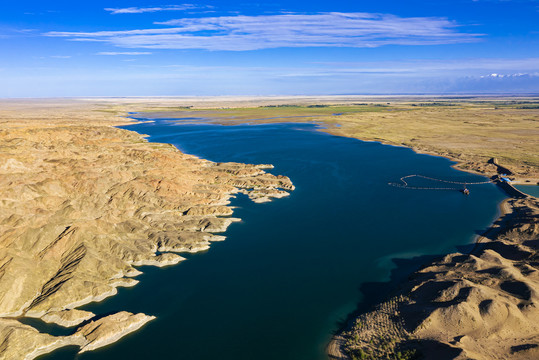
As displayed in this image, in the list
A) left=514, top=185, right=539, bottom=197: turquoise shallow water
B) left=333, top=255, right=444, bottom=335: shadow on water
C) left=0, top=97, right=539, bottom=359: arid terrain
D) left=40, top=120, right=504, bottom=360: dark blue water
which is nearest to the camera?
left=0, top=97, right=539, bottom=359: arid terrain

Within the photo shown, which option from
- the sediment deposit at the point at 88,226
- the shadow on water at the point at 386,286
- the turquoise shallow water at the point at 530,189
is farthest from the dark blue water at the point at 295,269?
the turquoise shallow water at the point at 530,189

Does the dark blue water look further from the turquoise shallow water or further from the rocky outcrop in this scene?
the turquoise shallow water

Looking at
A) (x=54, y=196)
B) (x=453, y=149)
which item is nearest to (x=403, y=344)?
(x=54, y=196)

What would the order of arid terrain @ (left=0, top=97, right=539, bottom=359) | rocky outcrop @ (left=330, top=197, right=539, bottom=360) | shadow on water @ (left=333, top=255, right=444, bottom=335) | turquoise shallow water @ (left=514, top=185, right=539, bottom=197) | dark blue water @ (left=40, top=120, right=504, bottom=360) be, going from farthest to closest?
1. turquoise shallow water @ (left=514, top=185, right=539, bottom=197)
2. shadow on water @ (left=333, top=255, right=444, bottom=335)
3. dark blue water @ (left=40, top=120, right=504, bottom=360)
4. arid terrain @ (left=0, top=97, right=539, bottom=359)
5. rocky outcrop @ (left=330, top=197, right=539, bottom=360)

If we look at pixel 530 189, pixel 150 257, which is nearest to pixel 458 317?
pixel 150 257

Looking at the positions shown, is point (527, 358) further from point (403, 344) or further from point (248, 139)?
point (248, 139)

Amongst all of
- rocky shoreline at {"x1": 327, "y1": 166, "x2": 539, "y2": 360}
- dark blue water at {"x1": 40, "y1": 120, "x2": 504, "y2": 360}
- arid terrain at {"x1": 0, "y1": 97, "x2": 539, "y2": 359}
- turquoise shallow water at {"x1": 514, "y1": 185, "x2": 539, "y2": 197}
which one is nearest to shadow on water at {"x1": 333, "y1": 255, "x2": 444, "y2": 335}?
dark blue water at {"x1": 40, "y1": 120, "x2": 504, "y2": 360}

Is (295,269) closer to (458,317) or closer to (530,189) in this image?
(458,317)
